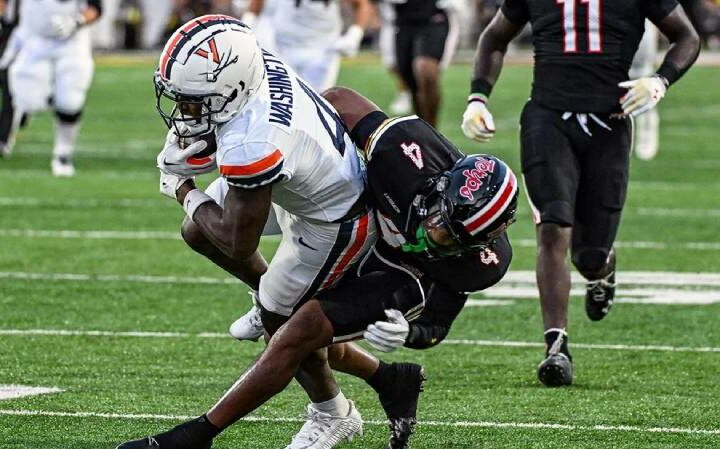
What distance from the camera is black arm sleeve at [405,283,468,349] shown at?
467 cm

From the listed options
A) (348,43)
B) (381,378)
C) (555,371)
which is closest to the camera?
(381,378)

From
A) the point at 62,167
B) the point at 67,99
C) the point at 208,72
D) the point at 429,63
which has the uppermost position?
the point at 208,72

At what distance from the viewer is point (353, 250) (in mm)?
4645

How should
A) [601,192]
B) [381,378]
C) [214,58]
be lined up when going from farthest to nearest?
1. [601,192]
2. [381,378]
3. [214,58]

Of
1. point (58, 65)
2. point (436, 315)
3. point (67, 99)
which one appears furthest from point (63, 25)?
point (436, 315)

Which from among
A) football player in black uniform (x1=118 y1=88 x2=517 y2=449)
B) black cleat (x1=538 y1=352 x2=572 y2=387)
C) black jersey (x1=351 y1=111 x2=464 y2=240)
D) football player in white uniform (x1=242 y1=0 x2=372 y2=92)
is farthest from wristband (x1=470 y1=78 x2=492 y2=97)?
football player in white uniform (x1=242 y1=0 x2=372 y2=92)

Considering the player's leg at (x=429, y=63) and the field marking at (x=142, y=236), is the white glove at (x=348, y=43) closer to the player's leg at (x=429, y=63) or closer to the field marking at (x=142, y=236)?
the player's leg at (x=429, y=63)

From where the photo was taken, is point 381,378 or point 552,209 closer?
point 381,378

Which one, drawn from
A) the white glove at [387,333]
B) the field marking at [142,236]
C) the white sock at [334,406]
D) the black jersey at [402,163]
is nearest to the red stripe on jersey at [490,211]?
the black jersey at [402,163]

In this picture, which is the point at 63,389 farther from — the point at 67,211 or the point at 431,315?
the point at 67,211

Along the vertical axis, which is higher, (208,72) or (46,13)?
(208,72)

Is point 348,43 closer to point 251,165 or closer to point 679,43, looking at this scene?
point 679,43

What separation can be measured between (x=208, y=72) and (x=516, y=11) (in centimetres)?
242

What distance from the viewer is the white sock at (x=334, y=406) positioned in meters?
4.84
